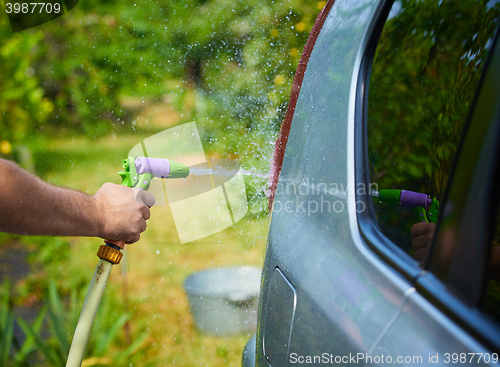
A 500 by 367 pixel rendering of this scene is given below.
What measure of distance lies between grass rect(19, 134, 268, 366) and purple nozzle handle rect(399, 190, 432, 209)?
7.43 ft

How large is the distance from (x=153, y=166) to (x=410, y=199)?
97 cm

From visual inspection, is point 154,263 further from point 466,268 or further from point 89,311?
point 466,268

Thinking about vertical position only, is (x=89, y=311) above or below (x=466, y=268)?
below

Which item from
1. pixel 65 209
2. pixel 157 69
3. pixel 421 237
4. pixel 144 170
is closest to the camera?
pixel 421 237

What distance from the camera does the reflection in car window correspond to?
815 millimetres

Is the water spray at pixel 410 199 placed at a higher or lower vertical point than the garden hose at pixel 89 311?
higher

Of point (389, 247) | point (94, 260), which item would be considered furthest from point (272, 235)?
point (94, 260)

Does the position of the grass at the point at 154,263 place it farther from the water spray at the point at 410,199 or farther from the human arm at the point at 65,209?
the water spray at the point at 410,199

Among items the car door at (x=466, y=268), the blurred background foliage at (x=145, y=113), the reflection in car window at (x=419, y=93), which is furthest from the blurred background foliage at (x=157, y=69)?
the car door at (x=466, y=268)

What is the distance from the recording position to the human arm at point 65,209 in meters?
1.11

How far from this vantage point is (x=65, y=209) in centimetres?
124

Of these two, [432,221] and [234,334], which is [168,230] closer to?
[234,334]

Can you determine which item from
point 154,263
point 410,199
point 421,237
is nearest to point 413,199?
point 410,199

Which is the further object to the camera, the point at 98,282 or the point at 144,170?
the point at 144,170
